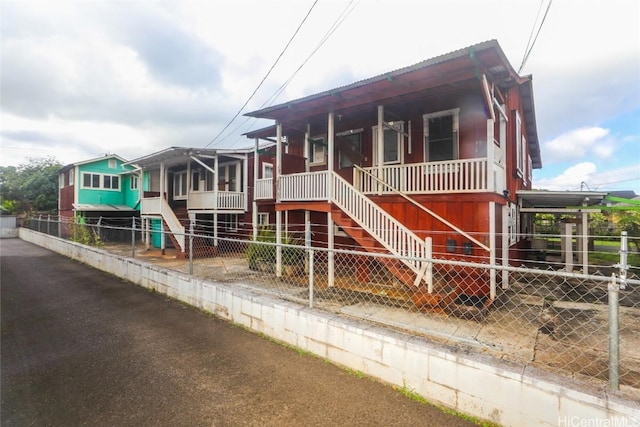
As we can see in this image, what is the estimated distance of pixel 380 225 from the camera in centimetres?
641

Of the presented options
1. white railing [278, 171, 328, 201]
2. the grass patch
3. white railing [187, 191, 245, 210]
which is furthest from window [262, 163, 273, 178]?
the grass patch

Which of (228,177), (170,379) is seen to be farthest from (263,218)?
(170,379)

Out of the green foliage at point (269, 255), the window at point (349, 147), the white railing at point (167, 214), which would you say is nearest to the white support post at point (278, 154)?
the green foliage at point (269, 255)

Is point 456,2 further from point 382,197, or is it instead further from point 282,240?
point 282,240

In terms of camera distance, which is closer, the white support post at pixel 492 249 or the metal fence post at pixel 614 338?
the metal fence post at pixel 614 338

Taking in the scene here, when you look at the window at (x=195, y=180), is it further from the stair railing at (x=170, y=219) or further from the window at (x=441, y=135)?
the window at (x=441, y=135)

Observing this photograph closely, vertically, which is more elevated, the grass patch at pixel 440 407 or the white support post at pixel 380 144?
the white support post at pixel 380 144

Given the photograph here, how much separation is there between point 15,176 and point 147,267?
124 ft

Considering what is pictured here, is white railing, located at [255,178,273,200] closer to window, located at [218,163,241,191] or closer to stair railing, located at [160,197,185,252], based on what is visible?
window, located at [218,163,241,191]

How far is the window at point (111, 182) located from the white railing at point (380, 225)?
21.7 metres

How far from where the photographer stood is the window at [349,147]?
895 centimetres

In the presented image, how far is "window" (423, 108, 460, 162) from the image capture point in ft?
24.5

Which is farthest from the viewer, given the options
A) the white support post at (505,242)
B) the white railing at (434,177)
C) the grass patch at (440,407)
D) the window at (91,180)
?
the window at (91,180)

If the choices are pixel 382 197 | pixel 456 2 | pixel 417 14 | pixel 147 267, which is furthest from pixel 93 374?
pixel 456 2
